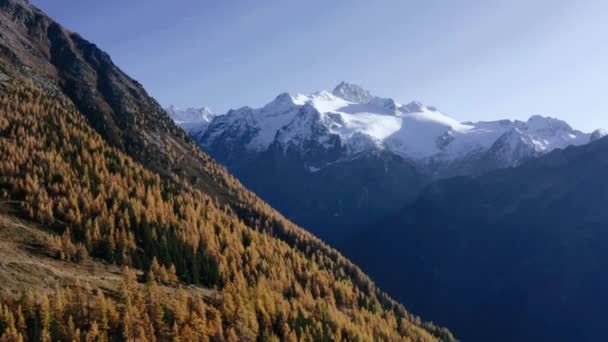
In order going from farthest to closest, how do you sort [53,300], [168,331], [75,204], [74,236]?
[75,204] → [74,236] → [168,331] → [53,300]

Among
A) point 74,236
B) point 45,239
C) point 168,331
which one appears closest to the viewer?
point 168,331

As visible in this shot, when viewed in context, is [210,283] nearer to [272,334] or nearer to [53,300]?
[272,334]

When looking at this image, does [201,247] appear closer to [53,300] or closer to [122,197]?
[122,197]

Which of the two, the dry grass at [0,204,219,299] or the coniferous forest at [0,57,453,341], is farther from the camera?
the dry grass at [0,204,219,299]

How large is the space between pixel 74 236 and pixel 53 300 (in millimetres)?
50099

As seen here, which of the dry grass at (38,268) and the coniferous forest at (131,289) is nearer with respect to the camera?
the coniferous forest at (131,289)

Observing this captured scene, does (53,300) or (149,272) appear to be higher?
(149,272)

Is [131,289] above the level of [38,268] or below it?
below

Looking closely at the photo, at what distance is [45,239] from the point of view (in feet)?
460

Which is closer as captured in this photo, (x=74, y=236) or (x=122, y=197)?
(x=74, y=236)

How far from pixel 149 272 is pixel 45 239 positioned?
26137mm

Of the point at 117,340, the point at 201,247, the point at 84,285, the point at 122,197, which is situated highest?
the point at 122,197

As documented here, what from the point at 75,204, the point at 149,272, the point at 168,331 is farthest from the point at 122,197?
the point at 168,331

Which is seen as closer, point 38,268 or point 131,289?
point 38,268
